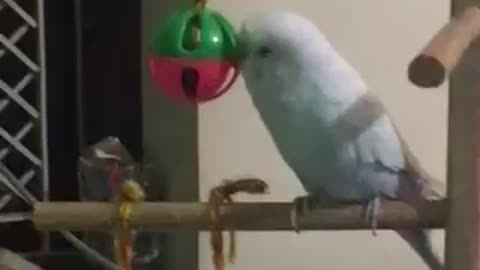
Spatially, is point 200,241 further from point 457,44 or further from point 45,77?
point 457,44

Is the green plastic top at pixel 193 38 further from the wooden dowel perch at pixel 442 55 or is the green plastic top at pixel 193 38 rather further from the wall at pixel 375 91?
the wall at pixel 375 91

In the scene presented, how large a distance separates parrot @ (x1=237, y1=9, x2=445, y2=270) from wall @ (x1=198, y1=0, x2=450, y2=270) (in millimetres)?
287

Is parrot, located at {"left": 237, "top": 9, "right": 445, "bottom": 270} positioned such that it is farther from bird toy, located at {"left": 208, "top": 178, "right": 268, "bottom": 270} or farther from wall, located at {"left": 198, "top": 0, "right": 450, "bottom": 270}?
wall, located at {"left": 198, "top": 0, "right": 450, "bottom": 270}

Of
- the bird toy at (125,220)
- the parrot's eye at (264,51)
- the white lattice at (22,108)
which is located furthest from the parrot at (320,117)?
the white lattice at (22,108)

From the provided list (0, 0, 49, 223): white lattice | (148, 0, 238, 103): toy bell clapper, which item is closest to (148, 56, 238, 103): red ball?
(148, 0, 238, 103): toy bell clapper

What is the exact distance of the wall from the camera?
3.59 ft

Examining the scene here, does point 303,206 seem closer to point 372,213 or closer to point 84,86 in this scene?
point 372,213

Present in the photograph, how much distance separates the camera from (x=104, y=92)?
1283mm

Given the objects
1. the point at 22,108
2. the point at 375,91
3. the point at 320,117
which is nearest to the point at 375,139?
the point at 320,117

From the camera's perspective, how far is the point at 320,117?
0.78 meters

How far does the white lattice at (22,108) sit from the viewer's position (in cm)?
120

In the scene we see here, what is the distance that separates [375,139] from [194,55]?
0.15 metres

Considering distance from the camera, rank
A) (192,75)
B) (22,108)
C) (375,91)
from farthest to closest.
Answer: (22,108) → (375,91) → (192,75)

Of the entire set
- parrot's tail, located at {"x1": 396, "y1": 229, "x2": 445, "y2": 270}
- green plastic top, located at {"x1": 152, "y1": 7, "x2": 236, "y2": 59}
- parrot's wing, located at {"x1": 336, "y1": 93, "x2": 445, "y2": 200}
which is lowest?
parrot's tail, located at {"x1": 396, "y1": 229, "x2": 445, "y2": 270}
